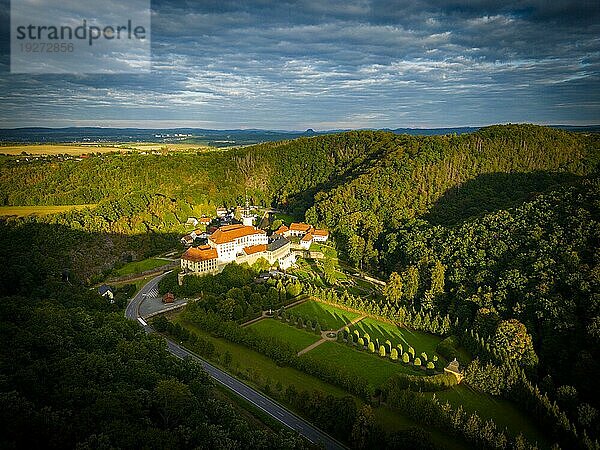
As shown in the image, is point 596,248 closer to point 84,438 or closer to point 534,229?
point 534,229

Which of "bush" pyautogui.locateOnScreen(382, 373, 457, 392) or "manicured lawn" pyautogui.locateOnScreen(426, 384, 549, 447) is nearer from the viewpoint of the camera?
"manicured lawn" pyautogui.locateOnScreen(426, 384, 549, 447)

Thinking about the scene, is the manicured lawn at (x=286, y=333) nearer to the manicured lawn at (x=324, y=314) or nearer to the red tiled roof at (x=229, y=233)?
the manicured lawn at (x=324, y=314)

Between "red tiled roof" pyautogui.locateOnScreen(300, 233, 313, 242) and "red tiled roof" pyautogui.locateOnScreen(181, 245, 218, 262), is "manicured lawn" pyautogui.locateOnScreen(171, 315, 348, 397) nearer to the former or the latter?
"red tiled roof" pyautogui.locateOnScreen(181, 245, 218, 262)

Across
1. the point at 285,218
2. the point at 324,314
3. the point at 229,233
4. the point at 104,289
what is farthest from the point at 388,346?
the point at 285,218

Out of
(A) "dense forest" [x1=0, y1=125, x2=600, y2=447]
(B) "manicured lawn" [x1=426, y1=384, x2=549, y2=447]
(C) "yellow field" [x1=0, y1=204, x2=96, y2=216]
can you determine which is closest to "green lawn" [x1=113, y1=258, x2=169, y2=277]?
(A) "dense forest" [x1=0, y1=125, x2=600, y2=447]

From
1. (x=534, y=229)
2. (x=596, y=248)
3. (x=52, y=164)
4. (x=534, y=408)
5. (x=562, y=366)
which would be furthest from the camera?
(x=52, y=164)

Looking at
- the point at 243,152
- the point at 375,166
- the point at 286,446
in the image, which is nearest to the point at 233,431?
the point at 286,446
